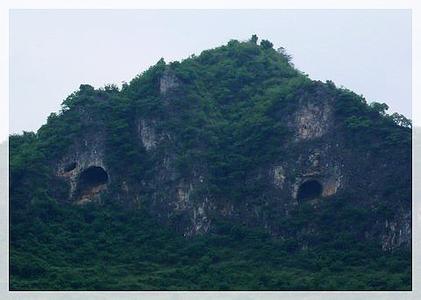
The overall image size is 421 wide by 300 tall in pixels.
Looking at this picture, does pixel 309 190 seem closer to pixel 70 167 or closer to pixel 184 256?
pixel 184 256

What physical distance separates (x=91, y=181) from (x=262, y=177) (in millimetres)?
6477

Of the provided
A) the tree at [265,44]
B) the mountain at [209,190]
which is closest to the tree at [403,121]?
the mountain at [209,190]

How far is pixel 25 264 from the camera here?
41.1 m

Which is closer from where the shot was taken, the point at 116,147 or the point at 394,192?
the point at 394,192

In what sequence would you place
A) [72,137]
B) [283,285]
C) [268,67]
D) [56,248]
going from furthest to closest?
[268,67] → [72,137] → [56,248] → [283,285]

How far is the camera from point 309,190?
150 feet

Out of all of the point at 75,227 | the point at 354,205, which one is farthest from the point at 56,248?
the point at 354,205

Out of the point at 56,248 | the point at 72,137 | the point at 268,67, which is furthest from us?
the point at 268,67

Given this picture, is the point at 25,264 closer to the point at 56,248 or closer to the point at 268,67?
the point at 56,248

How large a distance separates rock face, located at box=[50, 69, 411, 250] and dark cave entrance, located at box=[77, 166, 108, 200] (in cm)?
4

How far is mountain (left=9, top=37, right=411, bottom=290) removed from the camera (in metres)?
41.5

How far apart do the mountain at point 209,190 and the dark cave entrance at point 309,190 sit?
0.23ft

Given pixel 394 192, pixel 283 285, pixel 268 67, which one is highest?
pixel 268 67

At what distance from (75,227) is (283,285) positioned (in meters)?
8.69
